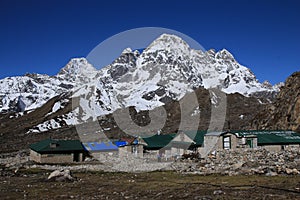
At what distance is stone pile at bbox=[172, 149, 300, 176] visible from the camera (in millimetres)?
28288

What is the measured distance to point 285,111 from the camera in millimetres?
70625

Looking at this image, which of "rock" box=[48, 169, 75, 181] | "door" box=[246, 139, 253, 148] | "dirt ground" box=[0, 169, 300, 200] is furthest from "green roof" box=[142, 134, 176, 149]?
"dirt ground" box=[0, 169, 300, 200]

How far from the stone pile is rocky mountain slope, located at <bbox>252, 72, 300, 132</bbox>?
85.3 ft

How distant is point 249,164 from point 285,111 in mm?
41990

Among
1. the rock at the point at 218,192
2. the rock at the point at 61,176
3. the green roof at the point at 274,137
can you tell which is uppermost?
the green roof at the point at 274,137

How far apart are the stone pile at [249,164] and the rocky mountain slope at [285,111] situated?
1024 inches

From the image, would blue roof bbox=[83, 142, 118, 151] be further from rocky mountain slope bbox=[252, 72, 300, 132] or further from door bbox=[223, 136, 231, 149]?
rocky mountain slope bbox=[252, 72, 300, 132]

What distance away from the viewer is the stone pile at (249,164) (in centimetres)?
2829

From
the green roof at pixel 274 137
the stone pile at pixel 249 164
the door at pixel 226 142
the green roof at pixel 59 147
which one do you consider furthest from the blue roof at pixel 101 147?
the green roof at pixel 274 137

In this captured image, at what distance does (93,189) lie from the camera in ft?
80.0

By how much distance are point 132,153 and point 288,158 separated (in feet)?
85.0

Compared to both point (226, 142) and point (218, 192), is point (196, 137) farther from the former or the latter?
point (218, 192)

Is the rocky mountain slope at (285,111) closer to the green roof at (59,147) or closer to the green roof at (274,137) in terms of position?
the green roof at (274,137)

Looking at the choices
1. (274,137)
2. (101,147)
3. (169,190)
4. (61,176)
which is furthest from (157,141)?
(169,190)
